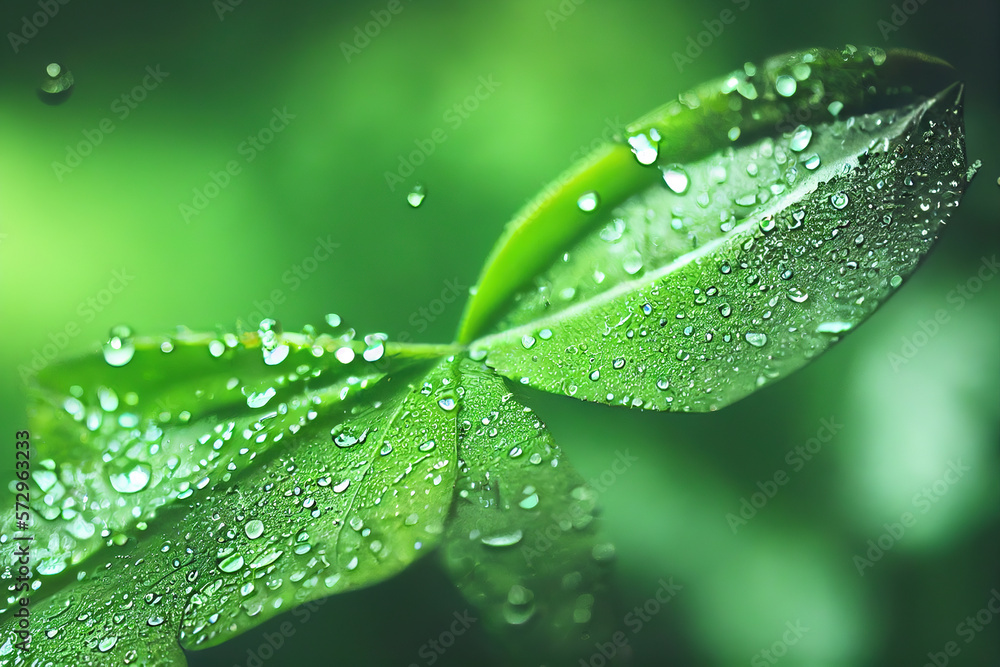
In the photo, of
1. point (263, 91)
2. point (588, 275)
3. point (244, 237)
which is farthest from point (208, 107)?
point (588, 275)

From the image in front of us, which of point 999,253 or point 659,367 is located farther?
point 999,253

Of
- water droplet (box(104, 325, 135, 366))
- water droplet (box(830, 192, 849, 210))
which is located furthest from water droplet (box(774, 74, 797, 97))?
water droplet (box(104, 325, 135, 366))

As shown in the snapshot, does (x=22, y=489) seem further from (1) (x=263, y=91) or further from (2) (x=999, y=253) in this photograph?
(2) (x=999, y=253)

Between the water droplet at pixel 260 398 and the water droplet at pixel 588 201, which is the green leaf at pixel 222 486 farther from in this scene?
the water droplet at pixel 588 201

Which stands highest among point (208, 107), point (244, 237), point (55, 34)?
point (55, 34)

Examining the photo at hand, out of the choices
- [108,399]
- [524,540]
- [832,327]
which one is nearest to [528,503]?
[524,540]

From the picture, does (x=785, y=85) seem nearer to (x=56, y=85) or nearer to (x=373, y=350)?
(x=373, y=350)
